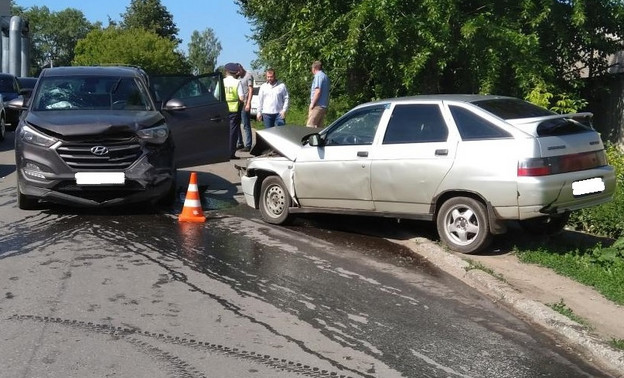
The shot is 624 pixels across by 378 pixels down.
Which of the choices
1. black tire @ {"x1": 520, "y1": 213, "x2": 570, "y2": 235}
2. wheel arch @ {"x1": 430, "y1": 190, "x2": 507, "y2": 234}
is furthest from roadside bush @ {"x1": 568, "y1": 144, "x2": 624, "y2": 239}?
wheel arch @ {"x1": 430, "y1": 190, "x2": 507, "y2": 234}

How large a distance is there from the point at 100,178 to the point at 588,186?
5.56m

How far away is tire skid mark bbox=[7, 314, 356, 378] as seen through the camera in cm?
504

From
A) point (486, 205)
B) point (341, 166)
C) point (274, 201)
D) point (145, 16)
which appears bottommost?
point (274, 201)

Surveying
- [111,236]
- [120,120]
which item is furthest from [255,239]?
[120,120]

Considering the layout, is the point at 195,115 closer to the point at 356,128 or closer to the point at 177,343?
the point at 356,128

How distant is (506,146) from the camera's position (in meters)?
7.80

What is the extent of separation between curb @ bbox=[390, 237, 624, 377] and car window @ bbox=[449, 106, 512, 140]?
1.23m

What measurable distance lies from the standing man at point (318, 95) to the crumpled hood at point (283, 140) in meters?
3.47

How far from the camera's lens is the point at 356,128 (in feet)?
30.9

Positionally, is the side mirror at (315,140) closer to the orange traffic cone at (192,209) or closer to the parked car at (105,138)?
the orange traffic cone at (192,209)

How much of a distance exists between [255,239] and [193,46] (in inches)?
4866

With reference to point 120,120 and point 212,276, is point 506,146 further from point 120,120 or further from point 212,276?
point 120,120

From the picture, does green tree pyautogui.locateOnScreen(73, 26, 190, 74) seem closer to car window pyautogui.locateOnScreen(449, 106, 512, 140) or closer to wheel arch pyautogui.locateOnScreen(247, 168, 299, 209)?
wheel arch pyautogui.locateOnScreen(247, 168, 299, 209)

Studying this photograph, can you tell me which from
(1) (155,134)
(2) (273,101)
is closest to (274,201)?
(1) (155,134)
